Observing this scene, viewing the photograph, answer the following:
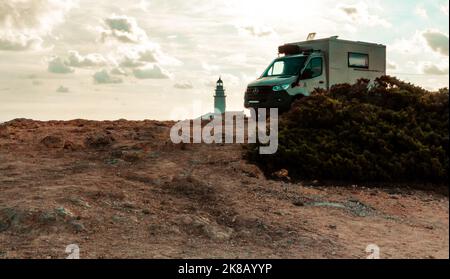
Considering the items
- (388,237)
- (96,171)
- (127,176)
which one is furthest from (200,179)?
(388,237)

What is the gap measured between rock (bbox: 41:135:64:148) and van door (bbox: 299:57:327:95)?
8318 millimetres

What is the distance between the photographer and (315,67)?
1969 cm

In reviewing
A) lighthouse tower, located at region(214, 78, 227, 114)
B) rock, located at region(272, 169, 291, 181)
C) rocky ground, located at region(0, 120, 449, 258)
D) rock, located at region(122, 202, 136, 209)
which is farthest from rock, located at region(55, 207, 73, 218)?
lighthouse tower, located at region(214, 78, 227, 114)

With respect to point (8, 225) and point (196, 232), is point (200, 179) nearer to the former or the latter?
point (196, 232)

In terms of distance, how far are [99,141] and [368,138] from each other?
721cm

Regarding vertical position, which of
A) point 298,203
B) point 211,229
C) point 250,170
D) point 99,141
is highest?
point 99,141

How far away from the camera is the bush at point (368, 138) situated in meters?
12.0

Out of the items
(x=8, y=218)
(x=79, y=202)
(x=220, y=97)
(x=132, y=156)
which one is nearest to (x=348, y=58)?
(x=132, y=156)

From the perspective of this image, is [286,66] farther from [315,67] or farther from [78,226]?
[78,226]

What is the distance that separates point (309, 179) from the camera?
12359 mm

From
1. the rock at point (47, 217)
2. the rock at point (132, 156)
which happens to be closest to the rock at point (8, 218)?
the rock at point (47, 217)

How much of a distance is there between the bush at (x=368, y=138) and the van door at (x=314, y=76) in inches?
158

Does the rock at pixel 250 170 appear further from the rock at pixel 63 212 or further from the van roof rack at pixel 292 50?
the van roof rack at pixel 292 50
